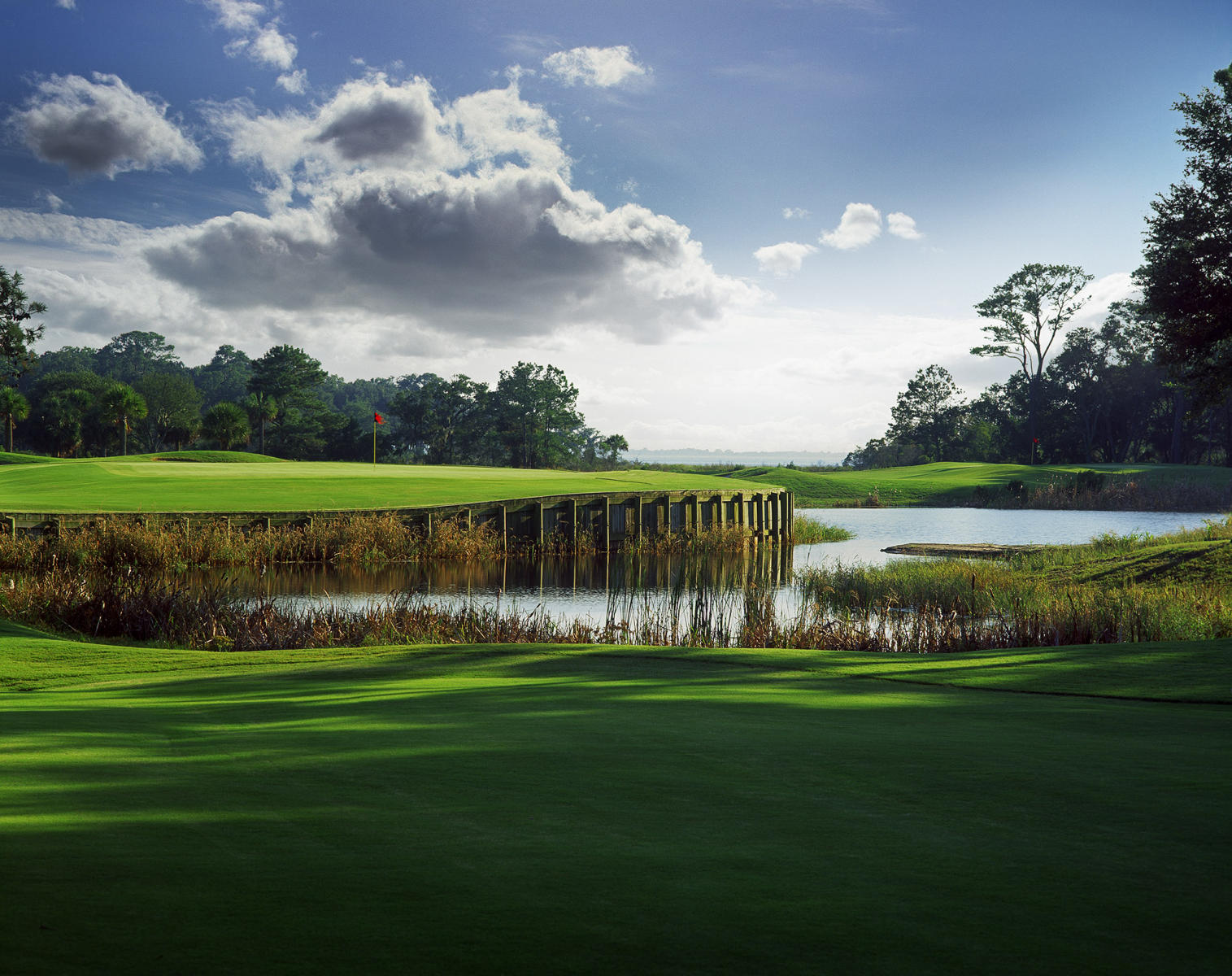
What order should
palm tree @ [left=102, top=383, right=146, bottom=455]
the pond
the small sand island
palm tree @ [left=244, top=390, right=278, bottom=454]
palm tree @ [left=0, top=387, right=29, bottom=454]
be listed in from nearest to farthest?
the small sand island
the pond
palm tree @ [left=102, top=383, right=146, bottom=455]
palm tree @ [left=0, top=387, right=29, bottom=454]
palm tree @ [left=244, top=390, right=278, bottom=454]

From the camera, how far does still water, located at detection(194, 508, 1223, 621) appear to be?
2033cm

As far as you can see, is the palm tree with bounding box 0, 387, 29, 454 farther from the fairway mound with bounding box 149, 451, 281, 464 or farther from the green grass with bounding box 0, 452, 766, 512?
the green grass with bounding box 0, 452, 766, 512

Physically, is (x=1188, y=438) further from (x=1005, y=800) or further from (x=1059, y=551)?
(x=1005, y=800)

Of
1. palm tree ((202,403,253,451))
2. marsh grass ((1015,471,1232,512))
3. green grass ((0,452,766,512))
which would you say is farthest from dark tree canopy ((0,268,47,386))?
marsh grass ((1015,471,1232,512))

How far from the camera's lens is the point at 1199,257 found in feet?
72.8

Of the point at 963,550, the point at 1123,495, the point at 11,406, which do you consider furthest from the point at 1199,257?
the point at 11,406

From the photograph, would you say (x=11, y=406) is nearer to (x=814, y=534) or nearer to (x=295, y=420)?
(x=295, y=420)

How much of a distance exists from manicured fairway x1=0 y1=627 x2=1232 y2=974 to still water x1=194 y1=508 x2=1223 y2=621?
11150 millimetres

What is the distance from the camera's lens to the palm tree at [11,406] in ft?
236

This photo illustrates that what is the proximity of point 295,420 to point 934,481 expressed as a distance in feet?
167

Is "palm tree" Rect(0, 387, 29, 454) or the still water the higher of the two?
"palm tree" Rect(0, 387, 29, 454)

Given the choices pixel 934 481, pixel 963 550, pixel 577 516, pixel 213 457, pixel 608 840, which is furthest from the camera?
pixel 934 481

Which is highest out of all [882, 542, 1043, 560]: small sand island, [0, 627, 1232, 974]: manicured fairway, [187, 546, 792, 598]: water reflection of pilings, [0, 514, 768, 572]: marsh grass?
[0, 627, 1232, 974]: manicured fairway

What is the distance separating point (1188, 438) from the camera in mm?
84438
